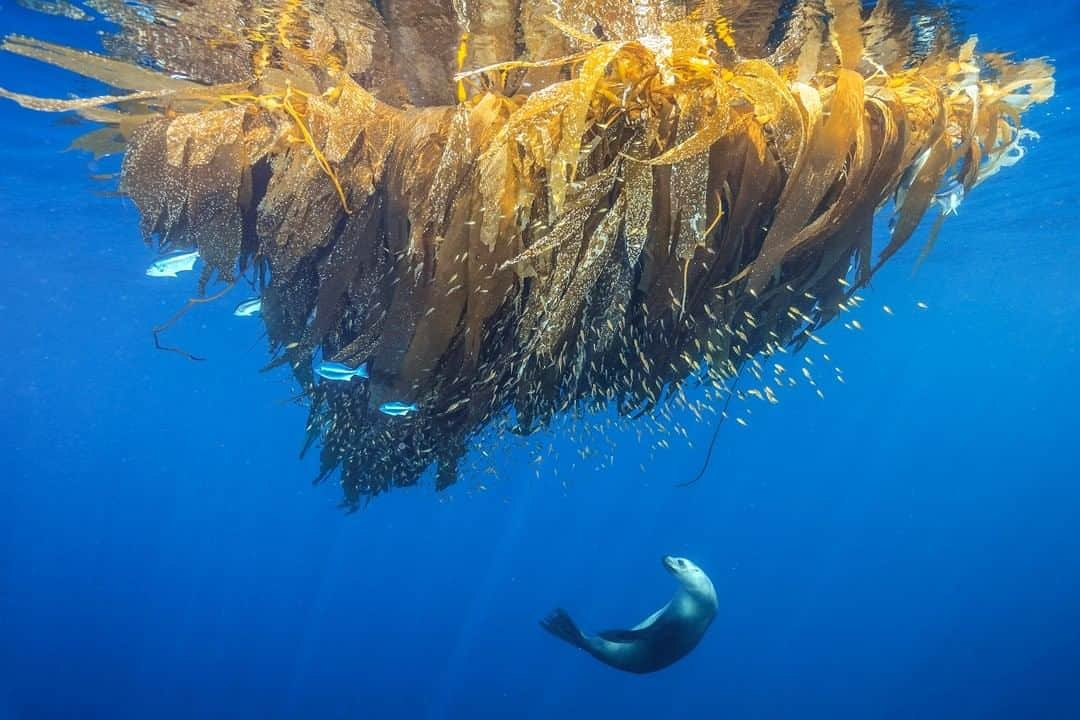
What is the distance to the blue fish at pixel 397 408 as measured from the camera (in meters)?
3.66

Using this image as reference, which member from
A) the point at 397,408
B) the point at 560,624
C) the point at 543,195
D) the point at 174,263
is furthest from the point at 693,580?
the point at 174,263

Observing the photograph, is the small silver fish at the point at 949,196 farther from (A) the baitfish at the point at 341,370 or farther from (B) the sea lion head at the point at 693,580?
(B) the sea lion head at the point at 693,580

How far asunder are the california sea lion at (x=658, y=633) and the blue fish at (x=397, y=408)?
3.92m

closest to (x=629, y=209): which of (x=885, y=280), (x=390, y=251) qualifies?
(x=390, y=251)

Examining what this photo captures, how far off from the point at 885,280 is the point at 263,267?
28.4 metres

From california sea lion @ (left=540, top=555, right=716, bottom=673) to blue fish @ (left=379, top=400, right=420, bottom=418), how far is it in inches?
154

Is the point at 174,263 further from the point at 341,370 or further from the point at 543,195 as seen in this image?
the point at 543,195

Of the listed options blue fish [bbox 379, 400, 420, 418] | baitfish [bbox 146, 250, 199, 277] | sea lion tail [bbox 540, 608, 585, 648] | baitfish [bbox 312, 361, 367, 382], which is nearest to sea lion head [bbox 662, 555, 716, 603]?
sea lion tail [bbox 540, 608, 585, 648]

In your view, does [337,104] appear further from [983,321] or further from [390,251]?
[983,321]

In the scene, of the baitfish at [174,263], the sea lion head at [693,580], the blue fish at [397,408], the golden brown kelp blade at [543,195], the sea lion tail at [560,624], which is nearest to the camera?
the golden brown kelp blade at [543,195]

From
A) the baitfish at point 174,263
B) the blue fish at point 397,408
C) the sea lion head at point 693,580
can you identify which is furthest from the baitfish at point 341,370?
the sea lion head at point 693,580

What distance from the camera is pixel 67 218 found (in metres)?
16.8

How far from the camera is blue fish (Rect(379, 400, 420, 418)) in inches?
144

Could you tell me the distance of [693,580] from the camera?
7.49m
